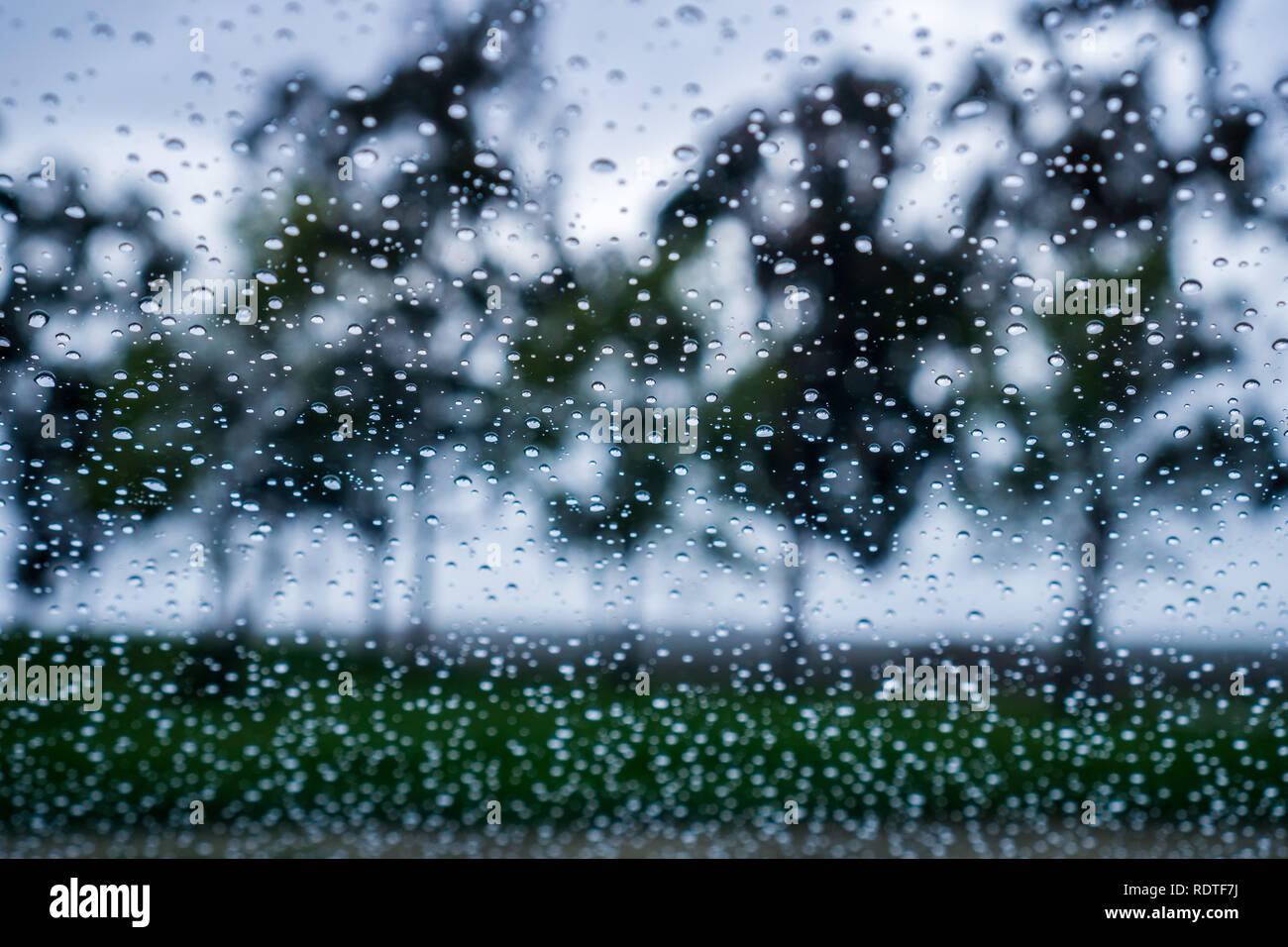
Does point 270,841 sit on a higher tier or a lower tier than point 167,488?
lower

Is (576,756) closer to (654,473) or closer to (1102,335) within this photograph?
(654,473)

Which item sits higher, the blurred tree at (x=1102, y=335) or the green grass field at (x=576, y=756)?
the blurred tree at (x=1102, y=335)

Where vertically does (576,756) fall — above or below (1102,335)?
below

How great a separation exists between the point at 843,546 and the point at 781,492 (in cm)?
19

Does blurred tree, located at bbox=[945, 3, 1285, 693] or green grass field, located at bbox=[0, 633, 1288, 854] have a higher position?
blurred tree, located at bbox=[945, 3, 1285, 693]

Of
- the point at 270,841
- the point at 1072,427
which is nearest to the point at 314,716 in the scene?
the point at 270,841

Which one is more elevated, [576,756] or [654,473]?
[654,473]

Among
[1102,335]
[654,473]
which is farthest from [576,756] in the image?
[1102,335]

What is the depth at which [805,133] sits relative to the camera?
1607 mm
